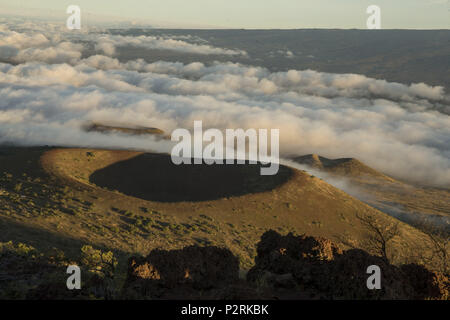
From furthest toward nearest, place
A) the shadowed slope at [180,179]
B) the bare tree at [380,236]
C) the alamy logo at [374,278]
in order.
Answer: the shadowed slope at [180,179] < the bare tree at [380,236] < the alamy logo at [374,278]

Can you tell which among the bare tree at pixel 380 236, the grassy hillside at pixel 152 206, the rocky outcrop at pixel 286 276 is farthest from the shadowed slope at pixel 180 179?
the rocky outcrop at pixel 286 276

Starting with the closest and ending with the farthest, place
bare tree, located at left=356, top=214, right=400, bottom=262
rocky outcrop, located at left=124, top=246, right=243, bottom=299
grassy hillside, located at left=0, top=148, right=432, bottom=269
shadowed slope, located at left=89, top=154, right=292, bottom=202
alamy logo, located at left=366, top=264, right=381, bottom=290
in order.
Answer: alamy logo, located at left=366, top=264, right=381, bottom=290 < rocky outcrop, located at left=124, top=246, right=243, bottom=299 < bare tree, located at left=356, top=214, right=400, bottom=262 < grassy hillside, located at left=0, top=148, right=432, bottom=269 < shadowed slope, located at left=89, top=154, right=292, bottom=202

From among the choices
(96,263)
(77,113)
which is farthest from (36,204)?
(77,113)

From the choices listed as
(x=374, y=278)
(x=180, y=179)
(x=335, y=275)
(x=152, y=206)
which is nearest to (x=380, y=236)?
(x=335, y=275)

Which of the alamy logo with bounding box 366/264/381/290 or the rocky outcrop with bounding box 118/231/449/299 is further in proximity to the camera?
the rocky outcrop with bounding box 118/231/449/299

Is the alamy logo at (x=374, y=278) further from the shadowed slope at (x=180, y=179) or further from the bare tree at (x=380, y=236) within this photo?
the shadowed slope at (x=180, y=179)

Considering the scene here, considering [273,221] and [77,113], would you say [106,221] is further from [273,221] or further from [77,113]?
[77,113]

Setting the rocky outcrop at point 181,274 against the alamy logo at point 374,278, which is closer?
the alamy logo at point 374,278

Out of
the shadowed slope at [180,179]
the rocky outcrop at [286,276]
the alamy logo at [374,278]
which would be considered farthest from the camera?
the shadowed slope at [180,179]

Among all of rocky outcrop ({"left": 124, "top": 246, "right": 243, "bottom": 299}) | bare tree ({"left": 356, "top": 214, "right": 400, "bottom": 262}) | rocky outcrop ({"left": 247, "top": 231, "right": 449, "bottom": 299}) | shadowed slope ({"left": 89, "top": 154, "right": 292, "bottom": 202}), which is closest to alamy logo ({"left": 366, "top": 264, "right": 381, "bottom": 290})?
rocky outcrop ({"left": 247, "top": 231, "right": 449, "bottom": 299})

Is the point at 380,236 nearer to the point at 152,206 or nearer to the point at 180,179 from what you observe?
the point at 152,206

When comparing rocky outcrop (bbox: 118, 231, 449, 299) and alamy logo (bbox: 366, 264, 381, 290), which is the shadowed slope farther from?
alamy logo (bbox: 366, 264, 381, 290)
